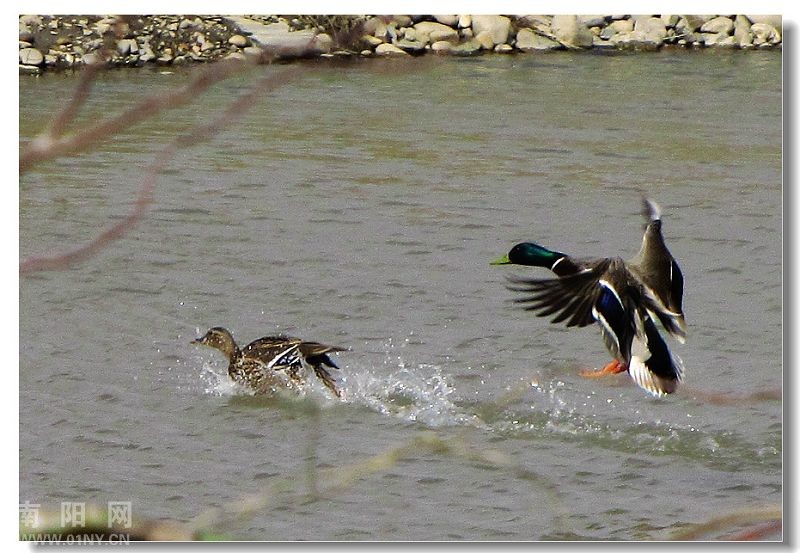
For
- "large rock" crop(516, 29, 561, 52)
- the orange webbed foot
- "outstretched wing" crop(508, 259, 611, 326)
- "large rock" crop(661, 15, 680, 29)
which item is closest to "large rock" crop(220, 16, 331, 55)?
"large rock" crop(516, 29, 561, 52)

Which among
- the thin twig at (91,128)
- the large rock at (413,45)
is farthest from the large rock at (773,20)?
the thin twig at (91,128)

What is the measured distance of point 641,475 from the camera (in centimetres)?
337

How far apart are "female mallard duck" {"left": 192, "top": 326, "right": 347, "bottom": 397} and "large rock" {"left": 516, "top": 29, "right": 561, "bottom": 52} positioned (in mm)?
1090

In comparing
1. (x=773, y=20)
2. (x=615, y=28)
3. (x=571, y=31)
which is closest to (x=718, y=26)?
(x=773, y=20)

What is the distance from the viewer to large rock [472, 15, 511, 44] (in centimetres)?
315

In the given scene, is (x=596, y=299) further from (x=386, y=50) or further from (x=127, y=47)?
(x=127, y=47)

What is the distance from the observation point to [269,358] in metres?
3.79

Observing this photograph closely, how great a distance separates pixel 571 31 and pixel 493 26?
253 mm

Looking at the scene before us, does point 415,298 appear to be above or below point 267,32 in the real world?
below

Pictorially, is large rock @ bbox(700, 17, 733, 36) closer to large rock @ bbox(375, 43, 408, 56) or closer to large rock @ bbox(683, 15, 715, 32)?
large rock @ bbox(683, 15, 715, 32)

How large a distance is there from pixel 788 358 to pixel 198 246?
181 cm

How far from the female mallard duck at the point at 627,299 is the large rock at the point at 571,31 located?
547 millimetres

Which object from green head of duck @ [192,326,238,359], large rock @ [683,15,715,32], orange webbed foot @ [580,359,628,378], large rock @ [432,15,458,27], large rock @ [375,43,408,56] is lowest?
green head of duck @ [192,326,238,359]

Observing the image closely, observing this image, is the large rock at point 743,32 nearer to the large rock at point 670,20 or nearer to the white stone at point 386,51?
the large rock at point 670,20
